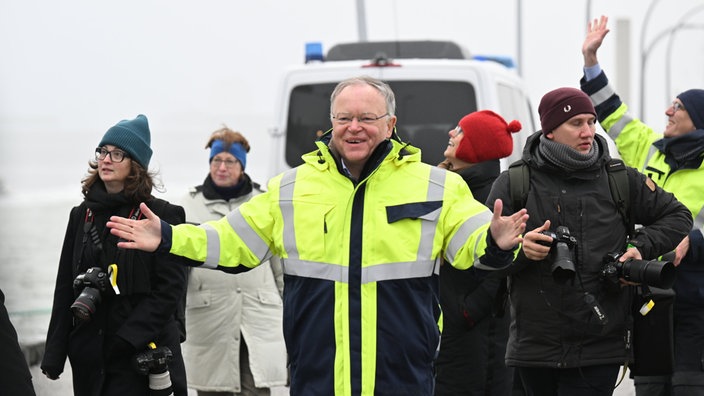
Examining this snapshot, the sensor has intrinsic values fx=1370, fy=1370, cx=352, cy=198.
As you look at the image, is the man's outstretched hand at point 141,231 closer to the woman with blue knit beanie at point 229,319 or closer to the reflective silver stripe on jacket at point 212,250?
the reflective silver stripe on jacket at point 212,250

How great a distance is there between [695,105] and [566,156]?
1.37 m

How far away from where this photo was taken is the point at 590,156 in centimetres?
557

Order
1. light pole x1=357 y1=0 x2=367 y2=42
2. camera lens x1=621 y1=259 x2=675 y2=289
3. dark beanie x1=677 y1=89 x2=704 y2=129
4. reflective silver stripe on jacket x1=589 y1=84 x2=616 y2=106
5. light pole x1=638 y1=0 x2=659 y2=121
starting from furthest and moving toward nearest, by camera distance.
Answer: light pole x1=638 y1=0 x2=659 y2=121
light pole x1=357 y1=0 x2=367 y2=42
reflective silver stripe on jacket x1=589 y1=84 x2=616 y2=106
dark beanie x1=677 y1=89 x2=704 y2=129
camera lens x1=621 y1=259 x2=675 y2=289

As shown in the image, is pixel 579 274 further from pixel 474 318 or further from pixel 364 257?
pixel 364 257

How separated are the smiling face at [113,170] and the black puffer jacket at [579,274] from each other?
1594 mm

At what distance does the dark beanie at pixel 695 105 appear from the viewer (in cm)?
659

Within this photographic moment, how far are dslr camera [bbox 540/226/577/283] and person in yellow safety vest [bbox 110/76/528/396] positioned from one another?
0.62 m

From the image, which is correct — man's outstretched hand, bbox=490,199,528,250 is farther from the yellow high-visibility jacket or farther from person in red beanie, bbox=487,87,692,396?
person in red beanie, bbox=487,87,692,396

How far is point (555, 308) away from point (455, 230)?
1.07m

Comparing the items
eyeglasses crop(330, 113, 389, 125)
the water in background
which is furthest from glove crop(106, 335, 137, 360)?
the water in background

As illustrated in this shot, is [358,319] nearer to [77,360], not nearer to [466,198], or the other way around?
[466,198]

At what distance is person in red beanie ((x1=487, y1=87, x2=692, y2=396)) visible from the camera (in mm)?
5520

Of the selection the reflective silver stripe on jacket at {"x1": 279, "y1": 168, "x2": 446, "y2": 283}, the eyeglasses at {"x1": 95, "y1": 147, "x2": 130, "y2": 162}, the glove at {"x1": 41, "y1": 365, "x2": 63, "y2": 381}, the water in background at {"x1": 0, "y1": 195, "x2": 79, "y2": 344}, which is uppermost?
the eyeglasses at {"x1": 95, "y1": 147, "x2": 130, "y2": 162}

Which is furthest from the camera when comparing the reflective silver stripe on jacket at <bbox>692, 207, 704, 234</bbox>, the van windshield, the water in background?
the water in background
